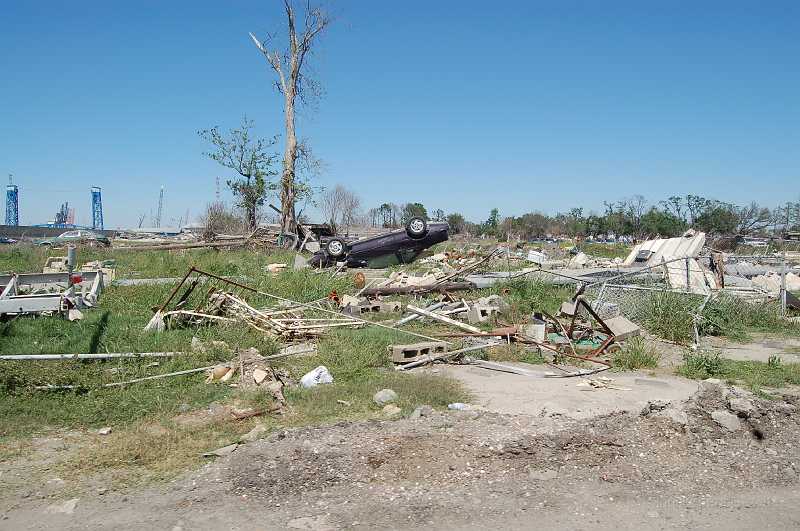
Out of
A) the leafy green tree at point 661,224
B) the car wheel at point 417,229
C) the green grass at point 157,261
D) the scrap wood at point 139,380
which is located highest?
the leafy green tree at point 661,224

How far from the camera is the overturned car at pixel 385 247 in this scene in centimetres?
1888

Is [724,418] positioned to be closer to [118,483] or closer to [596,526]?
[596,526]

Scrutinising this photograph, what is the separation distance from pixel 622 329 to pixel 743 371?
5.70 ft

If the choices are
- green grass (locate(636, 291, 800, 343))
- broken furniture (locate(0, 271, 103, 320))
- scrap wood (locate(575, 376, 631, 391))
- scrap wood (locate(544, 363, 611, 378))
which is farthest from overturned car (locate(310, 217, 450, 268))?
scrap wood (locate(575, 376, 631, 391))

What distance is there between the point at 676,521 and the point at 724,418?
64.4 inches

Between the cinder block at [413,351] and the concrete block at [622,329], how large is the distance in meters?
2.64

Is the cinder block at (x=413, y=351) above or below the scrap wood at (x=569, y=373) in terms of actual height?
above

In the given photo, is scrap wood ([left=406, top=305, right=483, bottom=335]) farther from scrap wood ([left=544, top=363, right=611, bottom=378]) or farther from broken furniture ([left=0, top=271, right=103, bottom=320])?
broken furniture ([left=0, top=271, right=103, bottom=320])

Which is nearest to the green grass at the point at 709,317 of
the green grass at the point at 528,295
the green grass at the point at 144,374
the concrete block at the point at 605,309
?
the concrete block at the point at 605,309

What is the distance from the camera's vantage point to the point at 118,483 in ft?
14.6

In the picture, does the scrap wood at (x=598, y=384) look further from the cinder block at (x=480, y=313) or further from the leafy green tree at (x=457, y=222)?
the leafy green tree at (x=457, y=222)

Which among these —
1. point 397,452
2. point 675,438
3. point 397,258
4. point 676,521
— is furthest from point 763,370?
point 397,258

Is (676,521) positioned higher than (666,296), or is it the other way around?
(666,296)

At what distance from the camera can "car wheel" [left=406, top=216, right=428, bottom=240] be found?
18812mm
